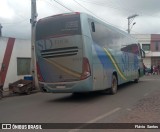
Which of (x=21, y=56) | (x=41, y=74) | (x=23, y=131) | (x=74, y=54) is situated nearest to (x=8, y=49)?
(x=21, y=56)

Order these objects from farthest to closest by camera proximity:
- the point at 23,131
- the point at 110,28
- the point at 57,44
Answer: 1. the point at 110,28
2. the point at 57,44
3. the point at 23,131

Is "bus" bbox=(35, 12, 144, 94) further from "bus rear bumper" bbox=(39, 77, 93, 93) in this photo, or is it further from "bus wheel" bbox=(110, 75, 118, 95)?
"bus wheel" bbox=(110, 75, 118, 95)

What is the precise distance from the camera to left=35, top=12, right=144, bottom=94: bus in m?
12.8

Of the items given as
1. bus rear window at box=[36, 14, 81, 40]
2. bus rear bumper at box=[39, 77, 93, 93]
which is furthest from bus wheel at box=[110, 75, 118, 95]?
bus rear window at box=[36, 14, 81, 40]

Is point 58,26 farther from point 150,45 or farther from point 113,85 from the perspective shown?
point 150,45

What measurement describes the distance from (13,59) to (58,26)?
883cm

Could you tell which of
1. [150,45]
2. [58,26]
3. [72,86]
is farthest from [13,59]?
[150,45]

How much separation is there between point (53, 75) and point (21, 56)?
9239 millimetres

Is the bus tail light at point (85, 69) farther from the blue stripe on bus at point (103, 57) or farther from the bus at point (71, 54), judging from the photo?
the blue stripe on bus at point (103, 57)

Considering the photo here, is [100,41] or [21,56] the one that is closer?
[100,41]

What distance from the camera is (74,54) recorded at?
12.9 metres

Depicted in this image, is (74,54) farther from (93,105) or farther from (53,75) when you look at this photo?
(93,105)

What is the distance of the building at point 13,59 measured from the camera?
20047mm

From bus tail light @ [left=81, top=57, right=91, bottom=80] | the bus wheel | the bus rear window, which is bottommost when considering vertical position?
the bus wheel
